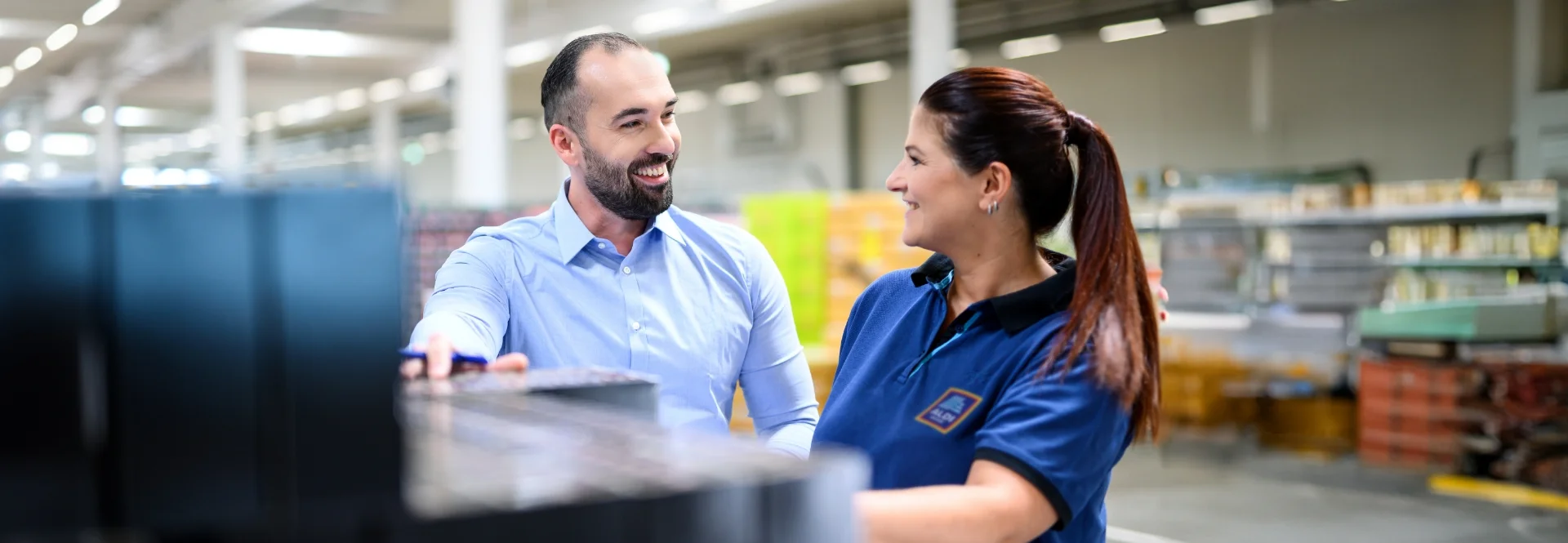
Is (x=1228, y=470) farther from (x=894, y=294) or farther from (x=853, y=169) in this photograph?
(x=853, y=169)

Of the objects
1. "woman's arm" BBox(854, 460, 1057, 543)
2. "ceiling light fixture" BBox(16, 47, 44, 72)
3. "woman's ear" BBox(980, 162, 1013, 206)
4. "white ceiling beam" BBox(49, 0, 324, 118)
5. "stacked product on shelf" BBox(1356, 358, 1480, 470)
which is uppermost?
"ceiling light fixture" BBox(16, 47, 44, 72)

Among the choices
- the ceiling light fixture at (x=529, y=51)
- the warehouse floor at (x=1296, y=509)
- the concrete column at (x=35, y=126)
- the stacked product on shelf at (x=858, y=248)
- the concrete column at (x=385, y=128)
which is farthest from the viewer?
the concrete column at (x=385, y=128)

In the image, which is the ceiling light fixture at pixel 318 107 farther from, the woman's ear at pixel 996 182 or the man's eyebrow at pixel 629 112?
the woman's ear at pixel 996 182

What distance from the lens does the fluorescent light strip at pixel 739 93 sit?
22.0m

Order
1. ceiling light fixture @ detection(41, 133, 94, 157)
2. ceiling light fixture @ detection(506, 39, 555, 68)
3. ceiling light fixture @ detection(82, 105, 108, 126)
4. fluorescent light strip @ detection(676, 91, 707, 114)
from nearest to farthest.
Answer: ceiling light fixture @ detection(506, 39, 555, 68)
ceiling light fixture @ detection(82, 105, 108, 126)
fluorescent light strip @ detection(676, 91, 707, 114)
ceiling light fixture @ detection(41, 133, 94, 157)

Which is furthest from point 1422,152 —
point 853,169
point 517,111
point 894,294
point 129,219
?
point 517,111

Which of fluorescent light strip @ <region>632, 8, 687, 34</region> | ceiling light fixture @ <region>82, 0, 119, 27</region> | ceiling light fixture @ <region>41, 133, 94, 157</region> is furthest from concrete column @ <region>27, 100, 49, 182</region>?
fluorescent light strip @ <region>632, 8, 687, 34</region>

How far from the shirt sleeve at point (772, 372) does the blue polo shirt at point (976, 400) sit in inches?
9.8

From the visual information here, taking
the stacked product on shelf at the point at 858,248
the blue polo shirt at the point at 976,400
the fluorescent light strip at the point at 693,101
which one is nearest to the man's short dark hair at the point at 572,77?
the blue polo shirt at the point at 976,400

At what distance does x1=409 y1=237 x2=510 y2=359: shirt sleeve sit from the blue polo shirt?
0.55m

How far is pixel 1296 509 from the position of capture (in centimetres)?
779

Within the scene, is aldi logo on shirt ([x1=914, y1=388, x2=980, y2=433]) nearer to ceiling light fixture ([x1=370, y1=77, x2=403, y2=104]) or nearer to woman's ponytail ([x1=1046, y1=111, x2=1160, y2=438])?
woman's ponytail ([x1=1046, y1=111, x2=1160, y2=438])

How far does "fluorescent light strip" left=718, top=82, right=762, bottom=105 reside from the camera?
22.0m

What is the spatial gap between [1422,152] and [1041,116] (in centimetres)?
1360
